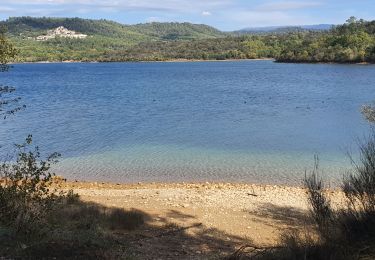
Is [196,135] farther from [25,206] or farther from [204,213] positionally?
[25,206]

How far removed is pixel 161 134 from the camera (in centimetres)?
2998

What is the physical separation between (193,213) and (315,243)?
6.78 metres

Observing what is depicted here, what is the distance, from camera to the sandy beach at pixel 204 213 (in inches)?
398

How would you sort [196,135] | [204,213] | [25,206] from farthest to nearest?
[196,135] → [204,213] → [25,206]

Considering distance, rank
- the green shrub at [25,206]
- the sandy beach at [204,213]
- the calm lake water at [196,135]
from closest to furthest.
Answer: the green shrub at [25,206] → the sandy beach at [204,213] → the calm lake water at [196,135]

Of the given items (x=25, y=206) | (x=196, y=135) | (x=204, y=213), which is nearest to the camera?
(x=25, y=206)

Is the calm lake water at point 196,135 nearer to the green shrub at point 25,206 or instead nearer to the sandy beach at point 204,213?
the sandy beach at point 204,213

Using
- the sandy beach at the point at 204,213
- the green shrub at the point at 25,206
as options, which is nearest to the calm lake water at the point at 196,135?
the sandy beach at the point at 204,213

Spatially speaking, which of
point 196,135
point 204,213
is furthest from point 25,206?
point 196,135

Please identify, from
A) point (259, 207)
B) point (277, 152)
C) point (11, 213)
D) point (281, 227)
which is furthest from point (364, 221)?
point (277, 152)

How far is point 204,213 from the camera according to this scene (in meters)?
13.2

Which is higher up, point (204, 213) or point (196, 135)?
point (204, 213)

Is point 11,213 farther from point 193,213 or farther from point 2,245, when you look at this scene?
point 193,213

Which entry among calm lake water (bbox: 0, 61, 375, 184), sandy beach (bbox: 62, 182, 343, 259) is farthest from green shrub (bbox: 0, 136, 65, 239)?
calm lake water (bbox: 0, 61, 375, 184)
